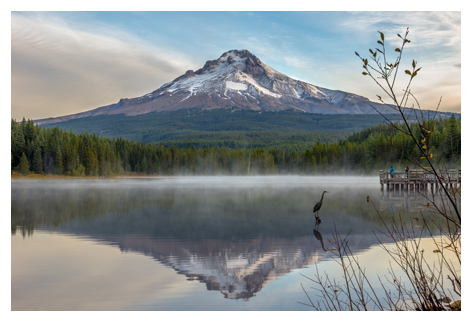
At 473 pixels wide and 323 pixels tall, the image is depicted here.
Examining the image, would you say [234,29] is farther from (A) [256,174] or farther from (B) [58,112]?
(A) [256,174]

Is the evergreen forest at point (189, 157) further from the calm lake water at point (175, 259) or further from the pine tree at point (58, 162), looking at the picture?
the calm lake water at point (175, 259)

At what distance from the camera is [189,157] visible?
87625mm

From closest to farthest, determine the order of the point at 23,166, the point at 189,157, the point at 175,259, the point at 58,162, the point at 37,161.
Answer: the point at 175,259 < the point at 23,166 < the point at 37,161 < the point at 58,162 < the point at 189,157

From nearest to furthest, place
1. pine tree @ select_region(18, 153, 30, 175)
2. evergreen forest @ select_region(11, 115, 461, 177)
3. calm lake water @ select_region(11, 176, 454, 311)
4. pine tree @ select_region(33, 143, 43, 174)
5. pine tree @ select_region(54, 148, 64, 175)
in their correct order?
calm lake water @ select_region(11, 176, 454, 311), pine tree @ select_region(18, 153, 30, 175), pine tree @ select_region(33, 143, 43, 174), evergreen forest @ select_region(11, 115, 461, 177), pine tree @ select_region(54, 148, 64, 175)

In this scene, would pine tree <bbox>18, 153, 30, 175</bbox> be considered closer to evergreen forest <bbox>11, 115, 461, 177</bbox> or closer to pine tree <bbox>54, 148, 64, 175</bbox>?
evergreen forest <bbox>11, 115, 461, 177</bbox>

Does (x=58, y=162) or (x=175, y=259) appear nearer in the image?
(x=175, y=259)

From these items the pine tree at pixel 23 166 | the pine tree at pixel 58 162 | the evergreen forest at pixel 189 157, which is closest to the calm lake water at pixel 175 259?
the evergreen forest at pixel 189 157

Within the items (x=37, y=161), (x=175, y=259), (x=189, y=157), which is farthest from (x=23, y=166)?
(x=189, y=157)

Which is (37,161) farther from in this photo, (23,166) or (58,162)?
(58,162)

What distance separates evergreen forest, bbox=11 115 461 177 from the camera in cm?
3884

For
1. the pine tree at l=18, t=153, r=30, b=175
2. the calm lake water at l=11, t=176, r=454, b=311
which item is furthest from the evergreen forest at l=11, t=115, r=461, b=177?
the calm lake water at l=11, t=176, r=454, b=311

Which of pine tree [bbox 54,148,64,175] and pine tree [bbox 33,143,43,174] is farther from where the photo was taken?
pine tree [bbox 54,148,64,175]

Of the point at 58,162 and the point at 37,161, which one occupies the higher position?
the point at 37,161

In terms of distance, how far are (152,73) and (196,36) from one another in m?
8.70
